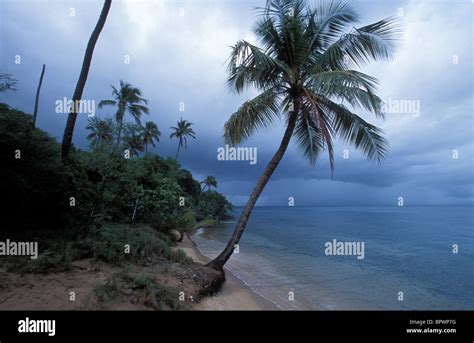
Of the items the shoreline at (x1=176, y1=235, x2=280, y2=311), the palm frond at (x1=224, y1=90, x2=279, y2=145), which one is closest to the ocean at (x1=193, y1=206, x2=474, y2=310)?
the shoreline at (x1=176, y1=235, x2=280, y2=311)

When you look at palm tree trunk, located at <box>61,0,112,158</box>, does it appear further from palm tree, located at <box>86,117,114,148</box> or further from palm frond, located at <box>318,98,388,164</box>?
palm frond, located at <box>318,98,388,164</box>

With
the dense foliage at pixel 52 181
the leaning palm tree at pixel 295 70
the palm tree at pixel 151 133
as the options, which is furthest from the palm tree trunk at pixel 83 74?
the palm tree at pixel 151 133

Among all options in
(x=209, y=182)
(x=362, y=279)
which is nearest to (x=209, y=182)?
(x=209, y=182)

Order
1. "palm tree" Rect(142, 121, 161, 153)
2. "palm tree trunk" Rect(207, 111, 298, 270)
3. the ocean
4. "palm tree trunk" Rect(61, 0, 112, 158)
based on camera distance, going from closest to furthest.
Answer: "palm tree trunk" Rect(207, 111, 298, 270) < "palm tree trunk" Rect(61, 0, 112, 158) < the ocean < "palm tree" Rect(142, 121, 161, 153)

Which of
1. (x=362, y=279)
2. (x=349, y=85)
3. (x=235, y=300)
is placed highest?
(x=349, y=85)

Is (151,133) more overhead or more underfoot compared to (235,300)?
more overhead

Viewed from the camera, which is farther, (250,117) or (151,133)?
(151,133)

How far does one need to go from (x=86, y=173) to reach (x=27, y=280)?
16.0 ft

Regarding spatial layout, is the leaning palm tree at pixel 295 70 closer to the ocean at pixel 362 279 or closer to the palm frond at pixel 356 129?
the palm frond at pixel 356 129

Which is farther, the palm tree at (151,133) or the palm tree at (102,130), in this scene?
the palm tree at (151,133)

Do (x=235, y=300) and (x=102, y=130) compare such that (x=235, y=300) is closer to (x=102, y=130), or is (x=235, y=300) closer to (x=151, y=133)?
(x=102, y=130)

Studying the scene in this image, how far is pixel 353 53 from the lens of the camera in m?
7.50

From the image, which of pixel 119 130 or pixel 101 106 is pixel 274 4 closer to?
pixel 119 130
